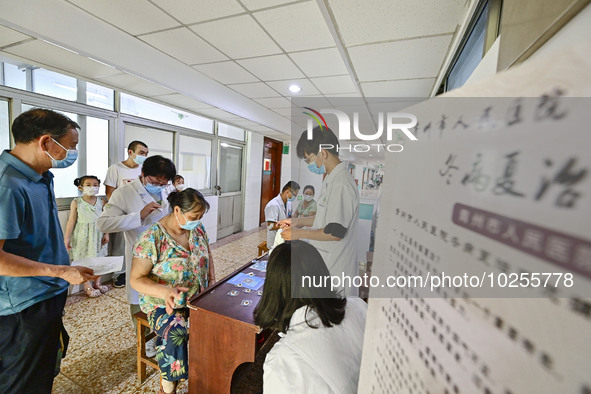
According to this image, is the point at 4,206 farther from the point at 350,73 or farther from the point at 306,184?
the point at 350,73

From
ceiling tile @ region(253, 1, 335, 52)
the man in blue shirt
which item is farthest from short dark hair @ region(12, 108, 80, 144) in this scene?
ceiling tile @ region(253, 1, 335, 52)

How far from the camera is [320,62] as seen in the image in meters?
2.16

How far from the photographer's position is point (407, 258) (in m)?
0.35

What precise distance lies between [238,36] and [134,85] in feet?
6.08

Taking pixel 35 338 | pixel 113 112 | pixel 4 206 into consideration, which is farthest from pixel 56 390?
pixel 113 112

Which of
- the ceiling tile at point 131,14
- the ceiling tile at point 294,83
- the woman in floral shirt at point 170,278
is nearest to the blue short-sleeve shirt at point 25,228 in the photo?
the woman in floral shirt at point 170,278

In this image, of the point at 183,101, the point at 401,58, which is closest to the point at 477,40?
the point at 401,58

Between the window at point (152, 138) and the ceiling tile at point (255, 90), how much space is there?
66.6 inches

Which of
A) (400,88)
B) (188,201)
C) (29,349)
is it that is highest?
(400,88)

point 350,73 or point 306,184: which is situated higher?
point 350,73

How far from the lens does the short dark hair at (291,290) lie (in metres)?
1.06

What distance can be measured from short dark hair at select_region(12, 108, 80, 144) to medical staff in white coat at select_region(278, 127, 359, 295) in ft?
4.34

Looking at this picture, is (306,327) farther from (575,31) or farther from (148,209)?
(148,209)

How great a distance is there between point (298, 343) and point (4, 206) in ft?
4.62
